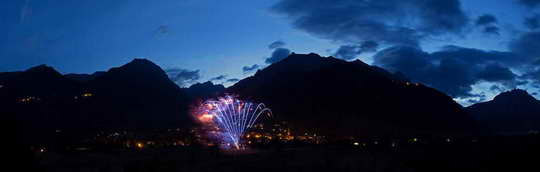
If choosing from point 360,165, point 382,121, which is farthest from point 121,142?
point 382,121

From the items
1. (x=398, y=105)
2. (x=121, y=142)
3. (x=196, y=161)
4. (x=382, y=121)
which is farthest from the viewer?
(x=398, y=105)

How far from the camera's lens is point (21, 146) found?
2197cm

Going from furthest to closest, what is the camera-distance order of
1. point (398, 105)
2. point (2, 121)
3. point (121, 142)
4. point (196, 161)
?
1. point (398, 105)
2. point (121, 142)
3. point (196, 161)
4. point (2, 121)

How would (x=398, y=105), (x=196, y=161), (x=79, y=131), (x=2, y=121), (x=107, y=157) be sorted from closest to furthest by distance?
(x=2, y=121), (x=196, y=161), (x=107, y=157), (x=79, y=131), (x=398, y=105)

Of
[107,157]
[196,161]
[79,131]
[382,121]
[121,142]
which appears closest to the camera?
[196,161]

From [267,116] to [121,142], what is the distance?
260 feet

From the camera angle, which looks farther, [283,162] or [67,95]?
[67,95]

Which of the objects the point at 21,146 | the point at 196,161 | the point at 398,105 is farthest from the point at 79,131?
the point at 21,146

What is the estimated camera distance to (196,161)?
68750 mm

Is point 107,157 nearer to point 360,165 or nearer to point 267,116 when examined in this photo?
point 360,165

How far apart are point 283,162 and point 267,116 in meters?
123

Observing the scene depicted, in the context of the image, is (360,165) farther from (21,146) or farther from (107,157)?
(21,146)

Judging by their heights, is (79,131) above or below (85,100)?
below

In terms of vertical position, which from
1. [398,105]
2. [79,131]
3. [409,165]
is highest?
[398,105]
